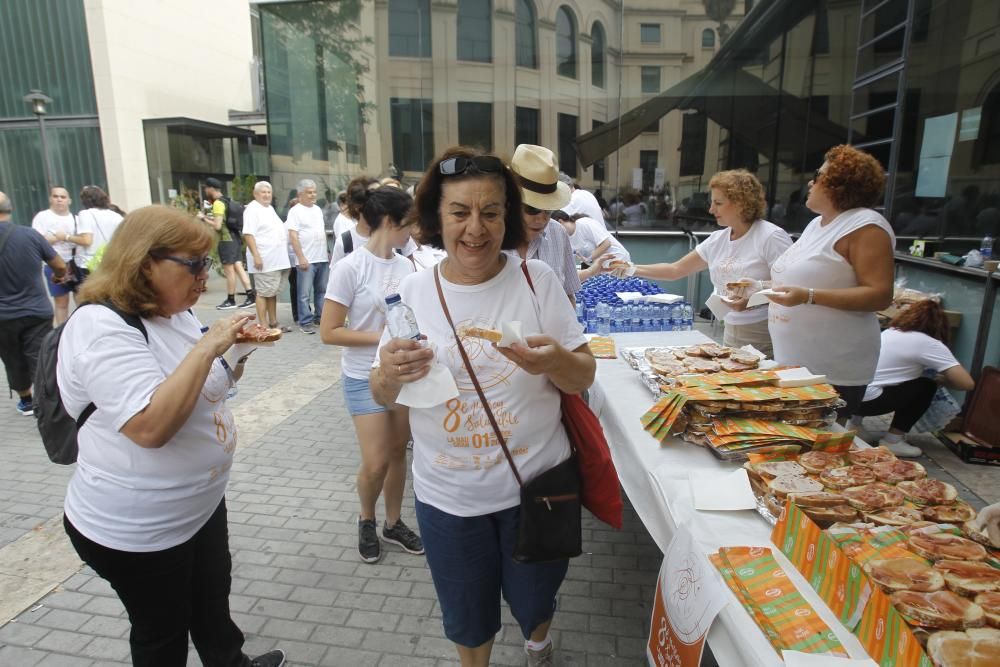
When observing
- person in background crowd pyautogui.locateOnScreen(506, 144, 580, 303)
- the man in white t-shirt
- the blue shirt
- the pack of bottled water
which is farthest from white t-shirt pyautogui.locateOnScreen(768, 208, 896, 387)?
the man in white t-shirt

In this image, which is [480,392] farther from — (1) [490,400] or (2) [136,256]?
(2) [136,256]

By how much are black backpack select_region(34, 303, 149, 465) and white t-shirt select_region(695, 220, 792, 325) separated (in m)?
3.21

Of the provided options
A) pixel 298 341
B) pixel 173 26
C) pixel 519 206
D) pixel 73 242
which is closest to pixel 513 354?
pixel 519 206

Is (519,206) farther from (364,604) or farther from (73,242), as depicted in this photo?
(73,242)

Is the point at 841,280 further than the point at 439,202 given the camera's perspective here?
Yes

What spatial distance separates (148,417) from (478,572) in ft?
3.70

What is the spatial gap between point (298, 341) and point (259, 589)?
583cm

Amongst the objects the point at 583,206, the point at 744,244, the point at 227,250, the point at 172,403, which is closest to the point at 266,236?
the point at 227,250

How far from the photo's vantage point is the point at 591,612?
9.34 feet

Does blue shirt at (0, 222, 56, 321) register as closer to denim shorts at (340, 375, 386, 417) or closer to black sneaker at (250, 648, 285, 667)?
denim shorts at (340, 375, 386, 417)

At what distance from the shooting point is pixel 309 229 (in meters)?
8.84

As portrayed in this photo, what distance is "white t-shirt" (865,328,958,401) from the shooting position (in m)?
4.28

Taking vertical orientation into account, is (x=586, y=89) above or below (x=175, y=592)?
above

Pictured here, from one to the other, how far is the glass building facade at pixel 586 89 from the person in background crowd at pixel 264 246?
2.81 metres
